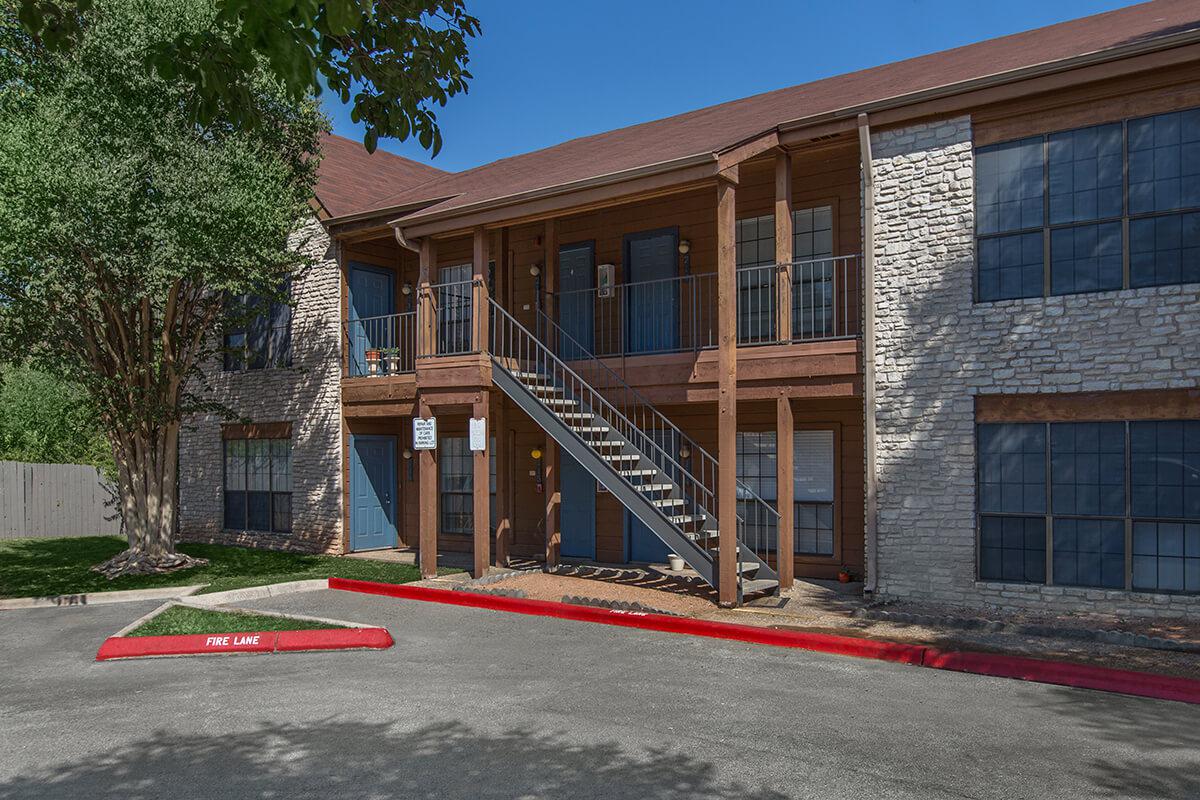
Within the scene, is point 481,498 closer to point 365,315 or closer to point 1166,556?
point 365,315

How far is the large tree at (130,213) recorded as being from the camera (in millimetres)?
13828

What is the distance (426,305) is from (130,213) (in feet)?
14.8

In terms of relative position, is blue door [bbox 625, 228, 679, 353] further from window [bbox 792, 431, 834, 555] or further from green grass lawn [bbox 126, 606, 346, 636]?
green grass lawn [bbox 126, 606, 346, 636]

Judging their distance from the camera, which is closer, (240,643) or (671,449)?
(240,643)

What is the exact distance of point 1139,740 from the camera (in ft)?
22.3

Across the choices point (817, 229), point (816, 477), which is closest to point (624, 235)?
point (817, 229)

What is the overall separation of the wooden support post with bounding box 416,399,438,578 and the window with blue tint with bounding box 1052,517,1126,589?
8991 mm

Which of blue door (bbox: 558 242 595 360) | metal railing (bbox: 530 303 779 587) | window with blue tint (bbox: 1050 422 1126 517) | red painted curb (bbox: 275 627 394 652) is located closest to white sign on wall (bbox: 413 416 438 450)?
metal railing (bbox: 530 303 779 587)

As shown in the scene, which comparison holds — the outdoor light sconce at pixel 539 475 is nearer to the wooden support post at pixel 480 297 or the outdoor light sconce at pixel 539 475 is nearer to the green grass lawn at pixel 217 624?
the wooden support post at pixel 480 297

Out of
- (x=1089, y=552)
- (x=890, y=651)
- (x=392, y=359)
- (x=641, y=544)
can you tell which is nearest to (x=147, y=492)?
(x=392, y=359)

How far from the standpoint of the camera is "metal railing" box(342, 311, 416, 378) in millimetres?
19375

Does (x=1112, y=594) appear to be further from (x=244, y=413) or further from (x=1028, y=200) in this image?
(x=244, y=413)

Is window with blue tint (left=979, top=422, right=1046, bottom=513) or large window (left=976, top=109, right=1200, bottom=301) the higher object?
large window (left=976, top=109, right=1200, bottom=301)

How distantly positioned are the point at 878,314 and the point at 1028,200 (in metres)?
2.22
